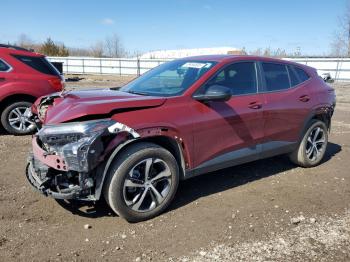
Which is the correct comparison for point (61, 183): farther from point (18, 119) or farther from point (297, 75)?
point (18, 119)

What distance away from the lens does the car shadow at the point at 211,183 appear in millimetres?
4325

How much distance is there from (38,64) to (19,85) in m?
0.70

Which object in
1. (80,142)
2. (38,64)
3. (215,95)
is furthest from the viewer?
(38,64)

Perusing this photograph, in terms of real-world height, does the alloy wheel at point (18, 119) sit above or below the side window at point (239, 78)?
below

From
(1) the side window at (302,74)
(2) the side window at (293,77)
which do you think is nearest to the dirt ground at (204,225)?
(2) the side window at (293,77)

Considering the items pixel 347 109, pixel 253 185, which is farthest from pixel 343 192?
pixel 347 109

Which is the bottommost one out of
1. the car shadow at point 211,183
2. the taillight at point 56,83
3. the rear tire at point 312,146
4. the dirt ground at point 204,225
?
the dirt ground at point 204,225

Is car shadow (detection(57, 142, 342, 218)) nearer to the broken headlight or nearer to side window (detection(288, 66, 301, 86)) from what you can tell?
the broken headlight

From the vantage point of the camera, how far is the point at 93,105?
375 cm

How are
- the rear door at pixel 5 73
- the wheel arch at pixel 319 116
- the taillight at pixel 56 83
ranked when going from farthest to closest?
1. the taillight at pixel 56 83
2. the rear door at pixel 5 73
3. the wheel arch at pixel 319 116

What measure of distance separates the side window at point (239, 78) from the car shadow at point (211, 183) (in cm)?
133

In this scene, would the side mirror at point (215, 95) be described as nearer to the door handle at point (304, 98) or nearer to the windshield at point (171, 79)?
the windshield at point (171, 79)

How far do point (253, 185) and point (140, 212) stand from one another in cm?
194

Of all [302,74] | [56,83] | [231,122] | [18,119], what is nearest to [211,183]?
[231,122]
